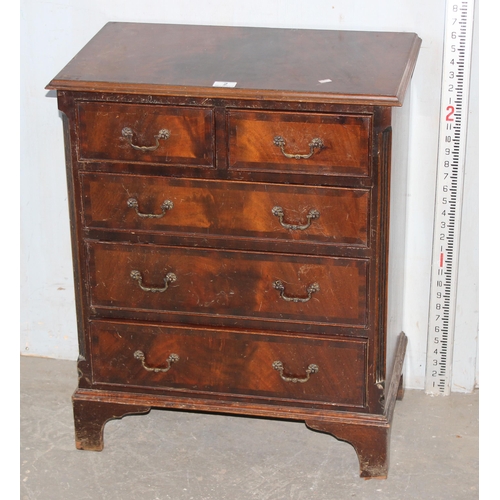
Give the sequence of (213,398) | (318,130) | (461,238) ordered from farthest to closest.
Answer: (461,238)
(213,398)
(318,130)

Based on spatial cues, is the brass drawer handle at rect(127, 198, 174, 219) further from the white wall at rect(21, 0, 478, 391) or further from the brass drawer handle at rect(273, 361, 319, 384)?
the white wall at rect(21, 0, 478, 391)

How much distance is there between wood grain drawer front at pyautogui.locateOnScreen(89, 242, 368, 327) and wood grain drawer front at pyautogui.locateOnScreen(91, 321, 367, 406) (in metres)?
0.08

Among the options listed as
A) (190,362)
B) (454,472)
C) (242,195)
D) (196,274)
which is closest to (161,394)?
(190,362)

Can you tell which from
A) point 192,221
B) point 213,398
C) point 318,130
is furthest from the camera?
point 213,398

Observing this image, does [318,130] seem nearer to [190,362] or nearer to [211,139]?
[211,139]

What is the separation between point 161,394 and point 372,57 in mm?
1287

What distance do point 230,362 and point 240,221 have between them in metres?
0.48

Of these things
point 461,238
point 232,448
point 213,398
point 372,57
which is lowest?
point 232,448

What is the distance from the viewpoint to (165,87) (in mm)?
2889

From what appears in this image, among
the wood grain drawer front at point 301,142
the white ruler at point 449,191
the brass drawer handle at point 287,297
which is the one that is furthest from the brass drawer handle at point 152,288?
the white ruler at point 449,191

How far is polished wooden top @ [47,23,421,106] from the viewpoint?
2.85m

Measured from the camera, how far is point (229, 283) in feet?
10.1

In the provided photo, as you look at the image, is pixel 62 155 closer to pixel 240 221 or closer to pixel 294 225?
pixel 240 221

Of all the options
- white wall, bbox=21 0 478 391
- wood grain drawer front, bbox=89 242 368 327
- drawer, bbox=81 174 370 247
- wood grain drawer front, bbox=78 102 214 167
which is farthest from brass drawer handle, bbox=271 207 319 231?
white wall, bbox=21 0 478 391
